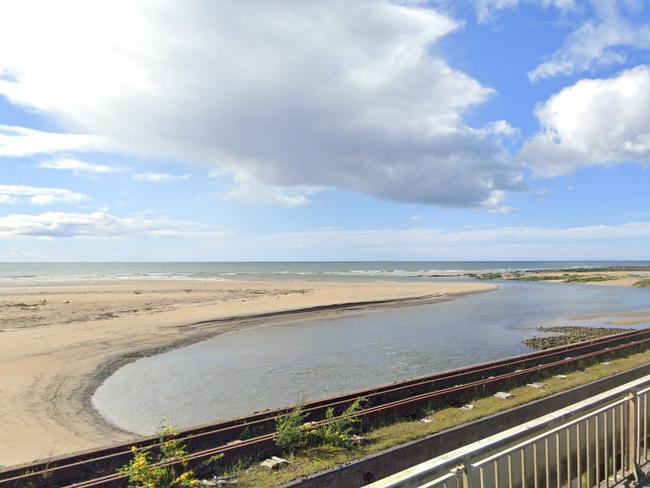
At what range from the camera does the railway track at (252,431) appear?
6.92m

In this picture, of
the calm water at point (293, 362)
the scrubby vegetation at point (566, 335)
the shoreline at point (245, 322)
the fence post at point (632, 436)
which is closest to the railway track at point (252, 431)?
the calm water at point (293, 362)

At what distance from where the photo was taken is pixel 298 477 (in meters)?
6.62

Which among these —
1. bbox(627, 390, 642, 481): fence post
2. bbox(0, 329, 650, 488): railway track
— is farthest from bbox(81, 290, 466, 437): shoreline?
bbox(627, 390, 642, 481): fence post

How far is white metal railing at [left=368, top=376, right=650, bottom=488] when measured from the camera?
3.79 meters

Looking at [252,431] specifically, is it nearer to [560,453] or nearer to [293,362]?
[560,453]

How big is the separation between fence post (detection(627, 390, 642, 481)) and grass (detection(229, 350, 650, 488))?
320 centimetres

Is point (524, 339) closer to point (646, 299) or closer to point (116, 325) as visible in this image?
point (116, 325)

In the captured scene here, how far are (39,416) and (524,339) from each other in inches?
813

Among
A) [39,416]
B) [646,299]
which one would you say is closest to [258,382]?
[39,416]

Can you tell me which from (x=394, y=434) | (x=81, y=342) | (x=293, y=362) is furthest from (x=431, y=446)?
(x=81, y=342)

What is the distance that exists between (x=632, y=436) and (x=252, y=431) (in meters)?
6.02

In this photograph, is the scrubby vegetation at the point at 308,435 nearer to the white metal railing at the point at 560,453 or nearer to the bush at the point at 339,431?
the bush at the point at 339,431

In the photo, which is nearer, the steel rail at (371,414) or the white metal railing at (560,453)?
the white metal railing at (560,453)

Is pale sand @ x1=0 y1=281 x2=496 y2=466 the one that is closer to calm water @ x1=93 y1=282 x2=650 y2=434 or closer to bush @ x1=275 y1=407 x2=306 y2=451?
calm water @ x1=93 y1=282 x2=650 y2=434
